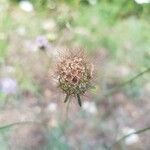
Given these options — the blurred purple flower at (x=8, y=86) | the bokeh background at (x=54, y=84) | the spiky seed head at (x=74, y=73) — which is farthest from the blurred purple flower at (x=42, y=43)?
the spiky seed head at (x=74, y=73)

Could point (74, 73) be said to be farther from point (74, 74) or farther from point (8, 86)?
point (8, 86)

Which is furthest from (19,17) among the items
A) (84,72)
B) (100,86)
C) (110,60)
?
(84,72)

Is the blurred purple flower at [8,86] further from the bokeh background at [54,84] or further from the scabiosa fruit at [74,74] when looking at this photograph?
the scabiosa fruit at [74,74]

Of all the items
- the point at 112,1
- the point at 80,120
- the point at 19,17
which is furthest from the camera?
the point at 112,1

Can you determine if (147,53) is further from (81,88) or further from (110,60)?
(81,88)

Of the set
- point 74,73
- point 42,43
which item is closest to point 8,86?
point 42,43

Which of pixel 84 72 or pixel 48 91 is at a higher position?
pixel 48 91

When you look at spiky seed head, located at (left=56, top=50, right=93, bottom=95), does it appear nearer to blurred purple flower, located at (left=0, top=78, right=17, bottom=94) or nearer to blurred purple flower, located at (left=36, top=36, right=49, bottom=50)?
blurred purple flower, located at (left=36, top=36, right=49, bottom=50)
